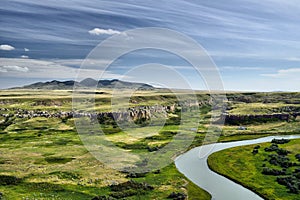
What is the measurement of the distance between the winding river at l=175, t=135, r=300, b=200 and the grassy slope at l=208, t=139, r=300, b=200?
1615 mm

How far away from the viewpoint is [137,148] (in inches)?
3442

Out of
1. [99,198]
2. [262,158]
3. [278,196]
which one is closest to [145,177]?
[99,198]

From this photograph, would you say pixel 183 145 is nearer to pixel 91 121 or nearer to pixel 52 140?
pixel 52 140

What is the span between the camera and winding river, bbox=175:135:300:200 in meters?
52.4

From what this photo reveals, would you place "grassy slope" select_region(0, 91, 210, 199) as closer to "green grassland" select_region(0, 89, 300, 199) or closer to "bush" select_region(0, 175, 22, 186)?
"green grassland" select_region(0, 89, 300, 199)

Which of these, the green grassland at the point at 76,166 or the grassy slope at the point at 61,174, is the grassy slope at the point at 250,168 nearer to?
the grassy slope at the point at 61,174

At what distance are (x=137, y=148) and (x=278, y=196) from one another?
43994 millimetres

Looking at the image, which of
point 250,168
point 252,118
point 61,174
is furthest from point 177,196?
point 252,118

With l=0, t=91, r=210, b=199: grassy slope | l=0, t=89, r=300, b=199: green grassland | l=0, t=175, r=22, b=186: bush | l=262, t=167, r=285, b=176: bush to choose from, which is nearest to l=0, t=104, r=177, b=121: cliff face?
l=0, t=89, r=300, b=199: green grassland

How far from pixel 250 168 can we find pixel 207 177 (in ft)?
36.8

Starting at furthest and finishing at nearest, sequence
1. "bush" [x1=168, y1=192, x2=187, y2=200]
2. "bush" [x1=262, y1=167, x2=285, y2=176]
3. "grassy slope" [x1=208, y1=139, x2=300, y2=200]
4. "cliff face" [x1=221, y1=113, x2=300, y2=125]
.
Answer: "cliff face" [x1=221, y1=113, x2=300, y2=125], "bush" [x1=262, y1=167, x2=285, y2=176], "grassy slope" [x1=208, y1=139, x2=300, y2=200], "bush" [x1=168, y1=192, x2=187, y2=200]

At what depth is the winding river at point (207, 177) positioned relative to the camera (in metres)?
52.4

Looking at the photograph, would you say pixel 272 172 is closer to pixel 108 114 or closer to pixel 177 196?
pixel 177 196

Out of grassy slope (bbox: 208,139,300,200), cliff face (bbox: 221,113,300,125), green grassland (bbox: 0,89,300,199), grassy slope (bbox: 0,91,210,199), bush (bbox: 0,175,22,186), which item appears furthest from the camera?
cliff face (bbox: 221,113,300,125)
